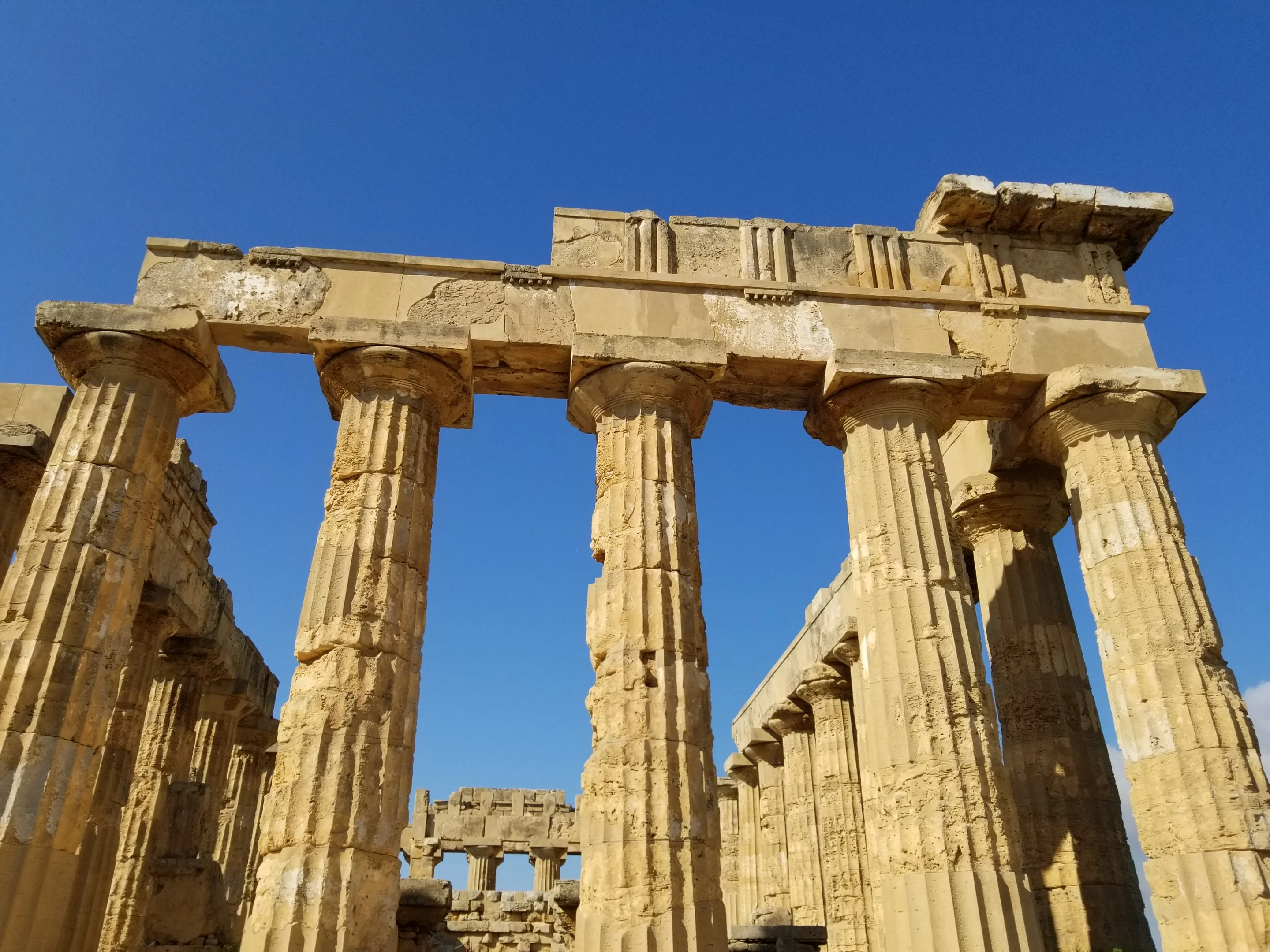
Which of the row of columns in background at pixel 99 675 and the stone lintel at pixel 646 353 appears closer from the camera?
the row of columns in background at pixel 99 675

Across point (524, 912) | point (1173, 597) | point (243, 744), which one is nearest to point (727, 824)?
point (524, 912)

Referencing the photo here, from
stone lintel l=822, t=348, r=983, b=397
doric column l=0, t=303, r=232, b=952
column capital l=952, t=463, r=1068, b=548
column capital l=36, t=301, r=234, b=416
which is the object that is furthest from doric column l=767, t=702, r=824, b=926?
column capital l=36, t=301, r=234, b=416

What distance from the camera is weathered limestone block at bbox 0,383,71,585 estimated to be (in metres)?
13.9

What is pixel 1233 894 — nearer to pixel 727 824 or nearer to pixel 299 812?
pixel 299 812

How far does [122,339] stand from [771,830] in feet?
56.6

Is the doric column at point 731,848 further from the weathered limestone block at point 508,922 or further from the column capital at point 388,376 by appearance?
the column capital at point 388,376

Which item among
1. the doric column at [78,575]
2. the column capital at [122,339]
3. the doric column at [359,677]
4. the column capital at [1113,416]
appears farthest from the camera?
the column capital at [1113,416]

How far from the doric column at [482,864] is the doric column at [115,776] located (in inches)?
549

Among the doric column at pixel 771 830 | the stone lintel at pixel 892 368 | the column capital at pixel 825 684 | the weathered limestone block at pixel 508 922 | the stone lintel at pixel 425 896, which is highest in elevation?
the stone lintel at pixel 892 368

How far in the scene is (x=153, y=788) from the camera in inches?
701

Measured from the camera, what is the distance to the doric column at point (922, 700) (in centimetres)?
983

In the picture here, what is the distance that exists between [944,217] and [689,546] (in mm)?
6519

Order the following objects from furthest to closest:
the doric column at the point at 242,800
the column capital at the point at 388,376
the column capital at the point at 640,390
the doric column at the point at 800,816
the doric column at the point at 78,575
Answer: the doric column at the point at 242,800 → the doric column at the point at 800,816 → the column capital at the point at 640,390 → the column capital at the point at 388,376 → the doric column at the point at 78,575

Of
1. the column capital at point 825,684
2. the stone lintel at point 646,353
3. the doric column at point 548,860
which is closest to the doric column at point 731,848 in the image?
the doric column at point 548,860
